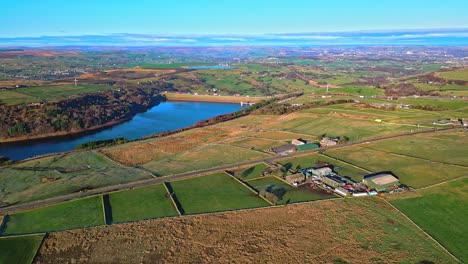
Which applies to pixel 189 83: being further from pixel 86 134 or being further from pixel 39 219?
pixel 39 219

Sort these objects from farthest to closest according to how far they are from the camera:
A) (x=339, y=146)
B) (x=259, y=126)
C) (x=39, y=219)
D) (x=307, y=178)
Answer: (x=259, y=126) → (x=339, y=146) → (x=307, y=178) → (x=39, y=219)

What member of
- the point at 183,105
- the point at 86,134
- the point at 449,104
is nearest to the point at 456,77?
the point at 449,104

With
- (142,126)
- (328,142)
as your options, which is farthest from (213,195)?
(142,126)

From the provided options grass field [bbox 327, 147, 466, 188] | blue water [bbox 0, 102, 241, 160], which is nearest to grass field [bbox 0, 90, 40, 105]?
blue water [bbox 0, 102, 241, 160]

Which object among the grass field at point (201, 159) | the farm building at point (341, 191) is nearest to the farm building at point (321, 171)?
the farm building at point (341, 191)

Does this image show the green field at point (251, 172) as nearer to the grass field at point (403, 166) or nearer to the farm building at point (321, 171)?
the farm building at point (321, 171)

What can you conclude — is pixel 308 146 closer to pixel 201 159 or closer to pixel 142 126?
pixel 201 159
